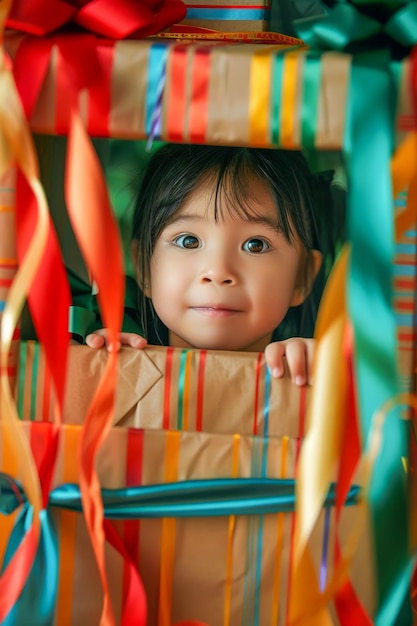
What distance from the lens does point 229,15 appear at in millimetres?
890

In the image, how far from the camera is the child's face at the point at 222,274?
0.87m

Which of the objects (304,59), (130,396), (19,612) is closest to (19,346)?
(130,396)

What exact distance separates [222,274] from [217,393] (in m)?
0.18

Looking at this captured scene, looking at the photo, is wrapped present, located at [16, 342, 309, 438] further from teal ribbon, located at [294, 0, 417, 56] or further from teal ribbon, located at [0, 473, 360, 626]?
teal ribbon, located at [294, 0, 417, 56]

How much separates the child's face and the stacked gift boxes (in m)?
0.15

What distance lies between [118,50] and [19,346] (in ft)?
0.87

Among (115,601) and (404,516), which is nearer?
(404,516)

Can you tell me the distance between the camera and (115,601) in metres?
0.69

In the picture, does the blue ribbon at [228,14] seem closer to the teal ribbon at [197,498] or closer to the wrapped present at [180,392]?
the wrapped present at [180,392]

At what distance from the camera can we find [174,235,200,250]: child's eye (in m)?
0.90

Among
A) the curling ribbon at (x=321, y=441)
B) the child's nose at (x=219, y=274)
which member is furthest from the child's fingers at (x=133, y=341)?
the curling ribbon at (x=321, y=441)

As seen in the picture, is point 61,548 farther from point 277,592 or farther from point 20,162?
point 20,162

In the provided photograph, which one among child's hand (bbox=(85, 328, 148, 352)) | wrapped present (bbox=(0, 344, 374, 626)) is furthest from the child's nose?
wrapped present (bbox=(0, 344, 374, 626))

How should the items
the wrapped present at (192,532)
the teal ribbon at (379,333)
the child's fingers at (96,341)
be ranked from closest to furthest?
1. the teal ribbon at (379,333)
2. the wrapped present at (192,532)
3. the child's fingers at (96,341)
